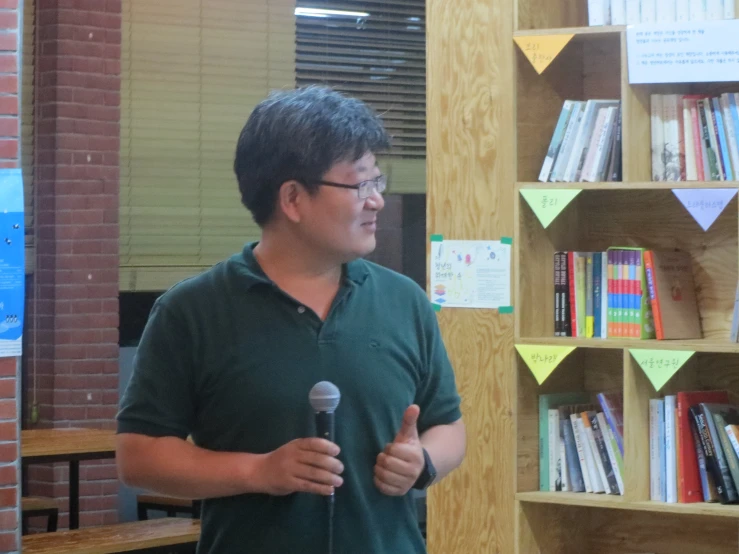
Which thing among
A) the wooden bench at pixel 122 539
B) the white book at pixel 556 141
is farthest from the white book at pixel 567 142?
the wooden bench at pixel 122 539

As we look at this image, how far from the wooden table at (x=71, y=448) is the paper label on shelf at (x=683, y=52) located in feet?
8.26

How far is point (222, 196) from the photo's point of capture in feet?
18.6

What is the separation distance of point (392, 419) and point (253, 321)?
0.26m

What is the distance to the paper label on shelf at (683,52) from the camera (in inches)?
113

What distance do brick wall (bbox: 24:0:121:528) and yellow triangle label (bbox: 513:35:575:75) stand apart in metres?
2.80

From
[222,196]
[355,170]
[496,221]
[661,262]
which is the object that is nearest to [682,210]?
[661,262]

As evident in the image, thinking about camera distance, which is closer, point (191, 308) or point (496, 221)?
point (191, 308)

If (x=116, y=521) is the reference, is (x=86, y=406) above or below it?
above

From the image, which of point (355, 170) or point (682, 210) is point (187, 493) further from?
point (682, 210)

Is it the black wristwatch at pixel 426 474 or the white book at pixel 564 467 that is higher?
the black wristwatch at pixel 426 474

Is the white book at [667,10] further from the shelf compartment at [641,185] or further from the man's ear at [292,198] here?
the man's ear at [292,198]

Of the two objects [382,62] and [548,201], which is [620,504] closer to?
[548,201]

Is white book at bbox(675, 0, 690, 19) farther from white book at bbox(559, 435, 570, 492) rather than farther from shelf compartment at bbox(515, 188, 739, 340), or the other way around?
white book at bbox(559, 435, 570, 492)

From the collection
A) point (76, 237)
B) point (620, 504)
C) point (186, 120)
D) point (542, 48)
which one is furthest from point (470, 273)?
point (186, 120)
